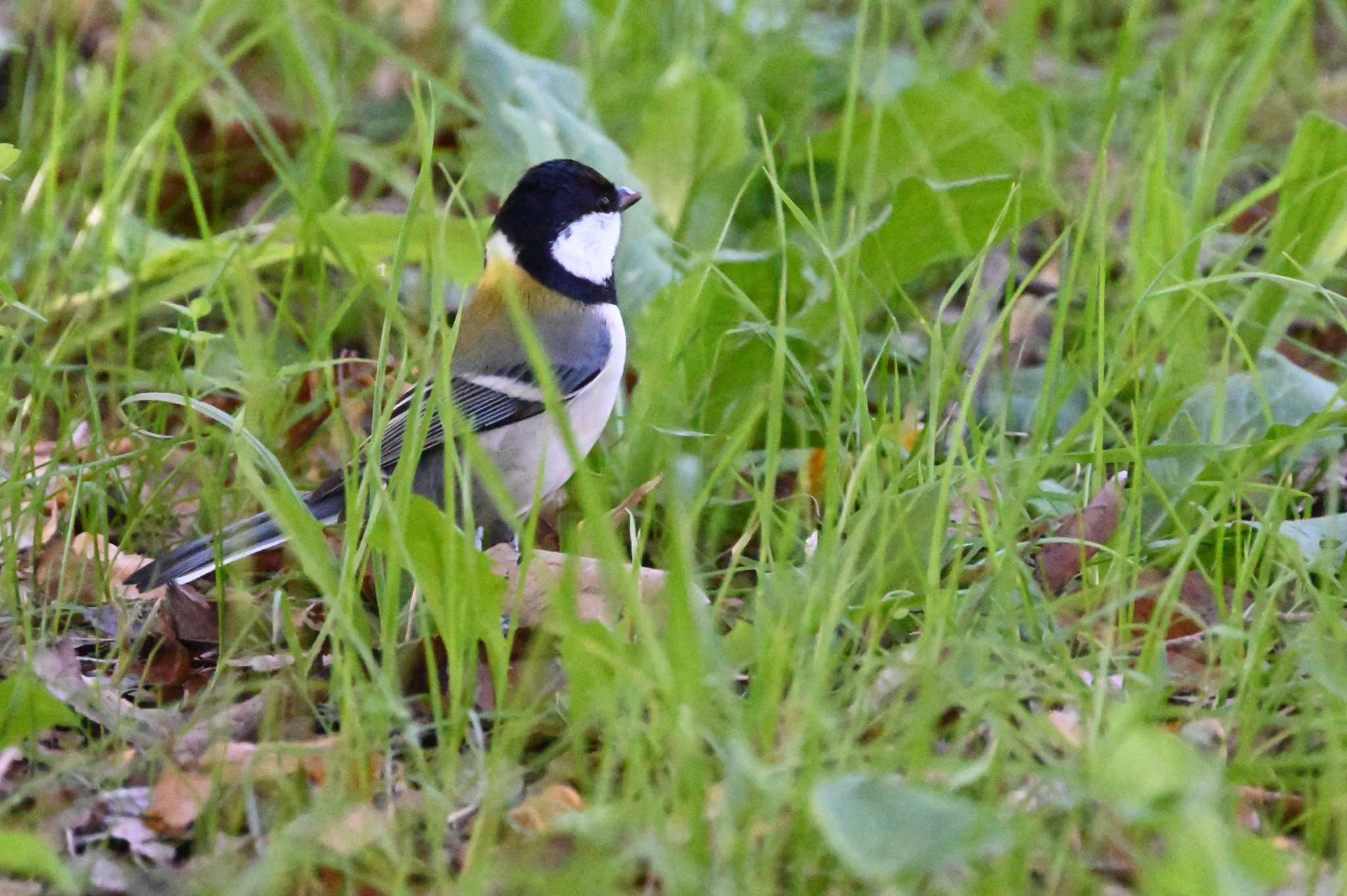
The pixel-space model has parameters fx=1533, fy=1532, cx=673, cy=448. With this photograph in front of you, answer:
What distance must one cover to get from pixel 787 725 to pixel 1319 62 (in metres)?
3.91

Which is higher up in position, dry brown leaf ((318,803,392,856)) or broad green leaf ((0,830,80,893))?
broad green leaf ((0,830,80,893))

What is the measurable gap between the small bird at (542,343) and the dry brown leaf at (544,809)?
952 millimetres

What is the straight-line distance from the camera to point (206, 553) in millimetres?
2514

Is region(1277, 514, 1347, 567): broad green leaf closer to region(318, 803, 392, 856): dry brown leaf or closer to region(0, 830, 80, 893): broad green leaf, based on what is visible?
region(318, 803, 392, 856): dry brown leaf

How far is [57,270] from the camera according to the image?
3.44 m

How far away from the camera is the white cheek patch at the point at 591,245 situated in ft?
10.5

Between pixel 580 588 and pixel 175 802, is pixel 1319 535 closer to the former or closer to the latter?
pixel 580 588

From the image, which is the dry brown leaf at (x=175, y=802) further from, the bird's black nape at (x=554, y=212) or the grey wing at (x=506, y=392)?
the bird's black nape at (x=554, y=212)

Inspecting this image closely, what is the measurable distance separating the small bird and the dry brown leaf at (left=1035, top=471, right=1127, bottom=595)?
0.90 meters

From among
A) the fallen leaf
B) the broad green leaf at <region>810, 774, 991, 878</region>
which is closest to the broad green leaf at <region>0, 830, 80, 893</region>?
the fallen leaf

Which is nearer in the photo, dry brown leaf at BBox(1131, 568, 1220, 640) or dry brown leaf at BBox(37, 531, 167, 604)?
dry brown leaf at BBox(1131, 568, 1220, 640)

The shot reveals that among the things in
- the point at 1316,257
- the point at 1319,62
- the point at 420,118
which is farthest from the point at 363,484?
the point at 1319,62

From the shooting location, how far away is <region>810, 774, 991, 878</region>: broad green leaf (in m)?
1.48

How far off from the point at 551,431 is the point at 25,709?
117 cm
